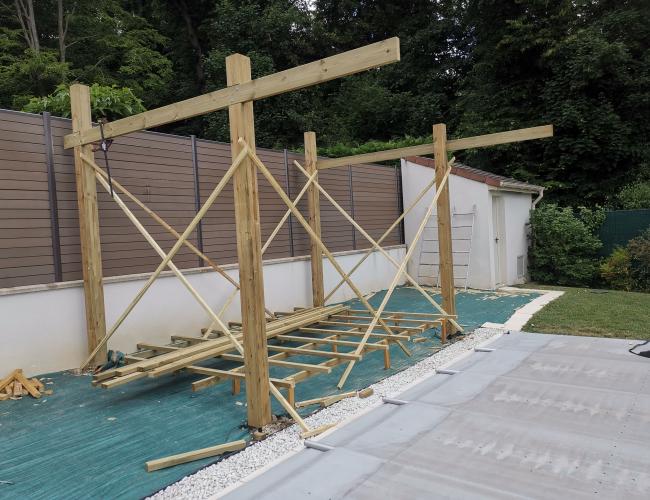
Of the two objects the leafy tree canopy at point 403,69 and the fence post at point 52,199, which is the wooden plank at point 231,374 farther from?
the leafy tree canopy at point 403,69

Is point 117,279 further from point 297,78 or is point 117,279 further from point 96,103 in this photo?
point 96,103

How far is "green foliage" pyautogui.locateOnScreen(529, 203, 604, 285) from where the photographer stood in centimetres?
1212

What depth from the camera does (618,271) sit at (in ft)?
38.5

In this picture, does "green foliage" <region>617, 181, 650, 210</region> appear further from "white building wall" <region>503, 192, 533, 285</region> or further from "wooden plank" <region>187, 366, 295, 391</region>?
"wooden plank" <region>187, 366, 295, 391</region>

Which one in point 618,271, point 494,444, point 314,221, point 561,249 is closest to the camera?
point 494,444

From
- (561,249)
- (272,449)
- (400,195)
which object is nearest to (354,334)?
(272,449)

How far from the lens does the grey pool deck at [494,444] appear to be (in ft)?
9.42

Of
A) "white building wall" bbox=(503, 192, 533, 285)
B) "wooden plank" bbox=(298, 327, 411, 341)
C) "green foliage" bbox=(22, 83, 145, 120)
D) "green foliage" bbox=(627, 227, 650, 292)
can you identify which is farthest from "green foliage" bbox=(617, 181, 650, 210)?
"green foliage" bbox=(22, 83, 145, 120)

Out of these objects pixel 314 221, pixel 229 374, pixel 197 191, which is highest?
pixel 197 191

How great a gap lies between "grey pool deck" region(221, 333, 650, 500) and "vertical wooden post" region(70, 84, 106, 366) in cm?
348

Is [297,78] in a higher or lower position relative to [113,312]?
higher

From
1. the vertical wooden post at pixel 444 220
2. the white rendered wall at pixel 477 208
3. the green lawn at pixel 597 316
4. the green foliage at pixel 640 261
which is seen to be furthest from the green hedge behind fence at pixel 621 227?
the vertical wooden post at pixel 444 220

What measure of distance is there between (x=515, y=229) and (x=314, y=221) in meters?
5.99

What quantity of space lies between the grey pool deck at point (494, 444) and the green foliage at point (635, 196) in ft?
33.2
